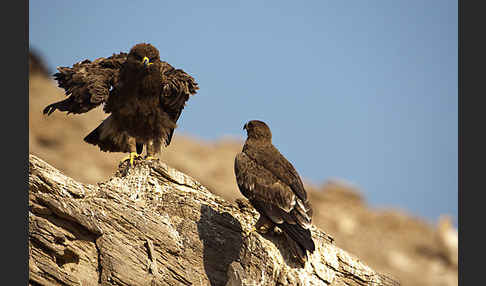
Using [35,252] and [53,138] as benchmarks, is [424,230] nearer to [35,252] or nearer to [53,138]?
[53,138]

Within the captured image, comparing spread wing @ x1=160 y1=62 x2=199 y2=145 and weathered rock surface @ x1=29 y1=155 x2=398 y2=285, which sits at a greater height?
spread wing @ x1=160 y1=62 x2=199 y2=145

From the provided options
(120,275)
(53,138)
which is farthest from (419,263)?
(120,275)

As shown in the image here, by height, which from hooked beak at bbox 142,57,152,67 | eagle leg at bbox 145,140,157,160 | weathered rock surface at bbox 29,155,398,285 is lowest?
weathered rock surface at bbox 29,155,398,285

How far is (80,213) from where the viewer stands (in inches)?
305

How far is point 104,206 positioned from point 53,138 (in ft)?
65.1

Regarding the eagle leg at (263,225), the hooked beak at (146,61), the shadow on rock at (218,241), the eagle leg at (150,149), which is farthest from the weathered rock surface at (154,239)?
the hooked beak at (146,61)

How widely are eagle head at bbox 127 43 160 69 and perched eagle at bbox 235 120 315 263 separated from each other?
2265 millimetres

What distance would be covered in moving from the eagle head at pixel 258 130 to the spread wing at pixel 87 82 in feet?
8.14

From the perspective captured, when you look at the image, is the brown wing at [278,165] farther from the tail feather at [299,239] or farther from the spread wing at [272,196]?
the tail feather at [299,239]

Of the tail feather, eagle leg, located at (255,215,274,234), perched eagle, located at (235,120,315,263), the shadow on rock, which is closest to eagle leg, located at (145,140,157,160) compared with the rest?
the shadow on rock

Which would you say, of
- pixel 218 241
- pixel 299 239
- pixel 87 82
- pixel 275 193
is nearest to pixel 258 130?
pixel 275 193

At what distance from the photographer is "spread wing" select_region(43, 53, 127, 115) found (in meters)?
10.1


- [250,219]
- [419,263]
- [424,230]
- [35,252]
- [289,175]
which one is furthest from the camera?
[424,230]

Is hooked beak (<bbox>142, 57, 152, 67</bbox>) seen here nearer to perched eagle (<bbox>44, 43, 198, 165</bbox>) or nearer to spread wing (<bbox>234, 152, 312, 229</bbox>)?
perched eagle (<bbox>44, 43, 198, 165</bbox>)
